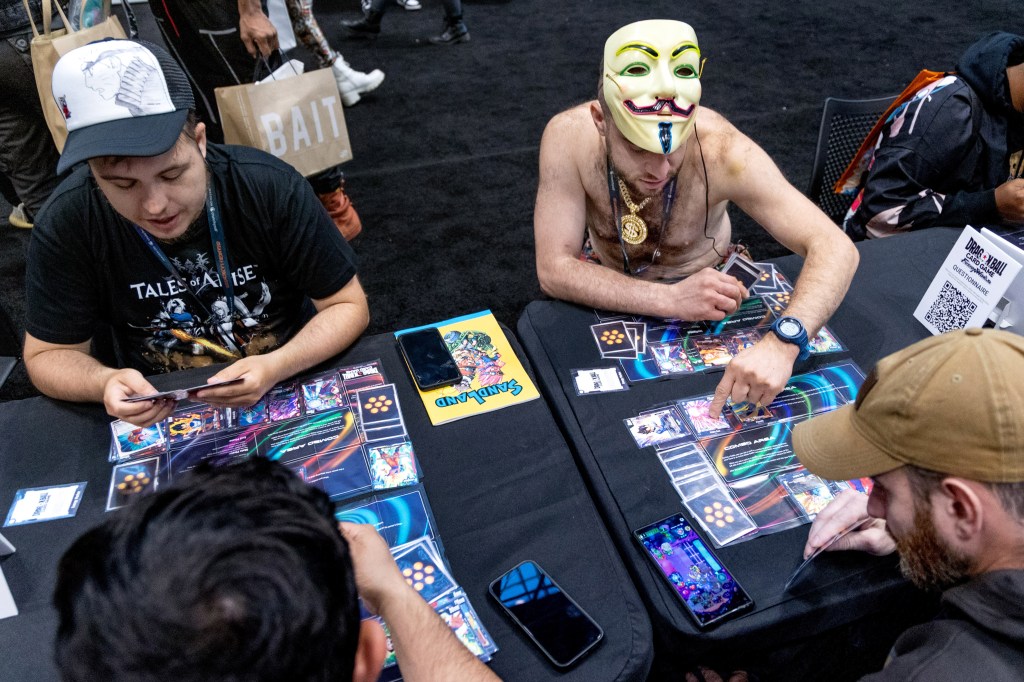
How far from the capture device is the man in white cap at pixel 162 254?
146cm

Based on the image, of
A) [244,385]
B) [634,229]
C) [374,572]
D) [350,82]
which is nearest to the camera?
[374,572]

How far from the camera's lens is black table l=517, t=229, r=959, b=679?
1.20 metres

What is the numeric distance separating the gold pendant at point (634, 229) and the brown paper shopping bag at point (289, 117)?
107 cm

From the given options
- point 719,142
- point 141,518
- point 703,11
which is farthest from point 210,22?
point 703,11

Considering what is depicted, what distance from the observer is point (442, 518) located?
1329mm

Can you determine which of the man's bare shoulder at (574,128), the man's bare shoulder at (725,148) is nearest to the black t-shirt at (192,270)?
the man's bare shoulder at (574,128)

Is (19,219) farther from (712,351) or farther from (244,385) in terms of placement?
(712,351)

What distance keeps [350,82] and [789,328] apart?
423 cm

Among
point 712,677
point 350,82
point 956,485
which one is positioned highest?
point 956,485

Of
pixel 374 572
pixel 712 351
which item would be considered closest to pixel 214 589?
pixel 374 572

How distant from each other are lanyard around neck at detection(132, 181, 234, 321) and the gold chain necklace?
114 cm

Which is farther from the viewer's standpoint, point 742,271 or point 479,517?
point 742,271

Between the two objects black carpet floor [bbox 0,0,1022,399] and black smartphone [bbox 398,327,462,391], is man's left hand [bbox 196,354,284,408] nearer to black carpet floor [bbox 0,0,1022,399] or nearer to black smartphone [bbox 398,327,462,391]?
black smartphone [bbox 398,327,462,391]

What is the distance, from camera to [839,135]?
2.52 metres
